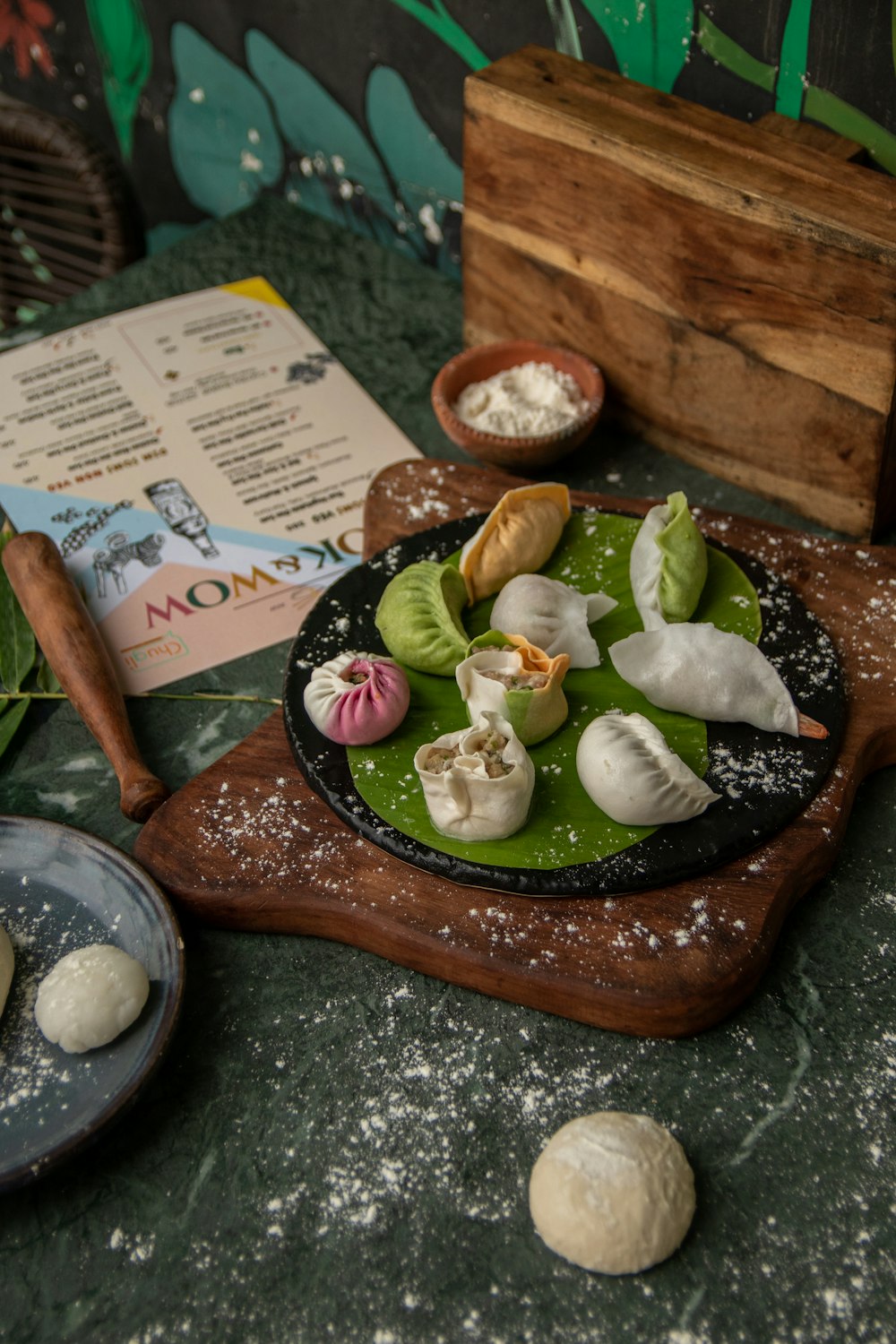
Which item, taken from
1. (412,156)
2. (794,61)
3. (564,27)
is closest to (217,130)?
(412,156)

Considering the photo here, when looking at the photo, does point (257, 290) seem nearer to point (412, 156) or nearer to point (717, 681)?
point (412, 156)

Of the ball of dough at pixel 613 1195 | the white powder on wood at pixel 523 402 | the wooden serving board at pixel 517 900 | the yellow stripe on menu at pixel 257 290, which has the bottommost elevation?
the ball of dough at pixel 613 1195

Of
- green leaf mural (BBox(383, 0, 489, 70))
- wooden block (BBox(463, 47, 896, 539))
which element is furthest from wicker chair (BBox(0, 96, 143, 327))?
wooden block (BBox(463, 47, 896, 539))

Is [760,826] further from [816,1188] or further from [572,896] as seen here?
[816,1188]

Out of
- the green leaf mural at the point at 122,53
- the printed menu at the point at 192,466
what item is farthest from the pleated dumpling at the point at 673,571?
the green leaf mural at the point at 122,53

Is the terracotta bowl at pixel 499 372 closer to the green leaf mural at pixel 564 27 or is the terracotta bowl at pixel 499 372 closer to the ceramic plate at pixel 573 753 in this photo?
the ceramic plate at pixel 573 753

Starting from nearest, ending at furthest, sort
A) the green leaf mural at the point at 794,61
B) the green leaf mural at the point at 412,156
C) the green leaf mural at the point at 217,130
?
1. the green leaf mural at the point at 794,61
2. the green leaf mural at the point at 412,156
3. the green leaf mural at the point at 217,130

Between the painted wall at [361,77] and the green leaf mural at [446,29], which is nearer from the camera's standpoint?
the painted wall at [361,77]

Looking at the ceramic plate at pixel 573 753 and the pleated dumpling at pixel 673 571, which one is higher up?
the pleated dumpling at pixel 673 571

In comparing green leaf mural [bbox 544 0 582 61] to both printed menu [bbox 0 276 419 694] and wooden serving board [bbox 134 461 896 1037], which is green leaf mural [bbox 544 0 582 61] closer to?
printed menu [bbox 0 276 419 694]
